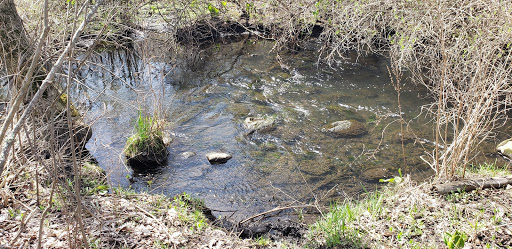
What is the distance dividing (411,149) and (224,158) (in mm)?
3577

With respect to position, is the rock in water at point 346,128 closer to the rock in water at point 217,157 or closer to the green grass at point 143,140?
the rock in water at point 217,157

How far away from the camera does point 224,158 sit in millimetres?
6758

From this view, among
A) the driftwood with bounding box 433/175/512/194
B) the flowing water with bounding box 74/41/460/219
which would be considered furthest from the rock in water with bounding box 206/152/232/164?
the driftwood with bounding box 433/175/512/194

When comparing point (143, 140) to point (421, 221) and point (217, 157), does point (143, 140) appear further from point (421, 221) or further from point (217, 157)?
point (421, 221)

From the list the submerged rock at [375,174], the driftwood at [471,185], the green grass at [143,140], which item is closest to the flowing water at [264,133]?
the submerged rock at [375,174]

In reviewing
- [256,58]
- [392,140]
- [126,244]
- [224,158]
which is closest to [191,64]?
[256,58]

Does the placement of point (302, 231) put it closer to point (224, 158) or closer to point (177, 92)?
point (224, 158)

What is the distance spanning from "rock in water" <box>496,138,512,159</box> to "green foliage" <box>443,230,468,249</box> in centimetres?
376

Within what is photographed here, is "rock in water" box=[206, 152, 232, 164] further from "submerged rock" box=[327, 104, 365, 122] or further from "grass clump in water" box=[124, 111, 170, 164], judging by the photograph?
"submerged rock" box=[327, 104, 365, 122]

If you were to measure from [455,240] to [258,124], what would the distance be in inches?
195

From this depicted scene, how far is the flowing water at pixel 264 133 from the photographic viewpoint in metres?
6.01

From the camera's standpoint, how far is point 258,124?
26.2 ft

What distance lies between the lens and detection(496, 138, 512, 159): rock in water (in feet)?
21.6

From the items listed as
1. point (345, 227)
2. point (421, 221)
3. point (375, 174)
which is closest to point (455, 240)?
point (421, 221)
